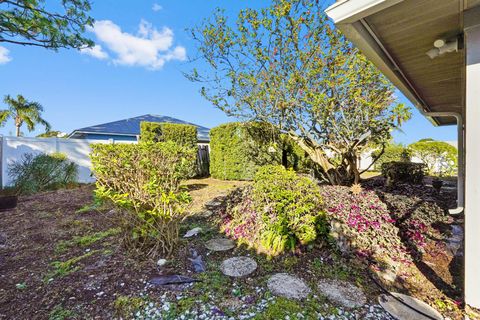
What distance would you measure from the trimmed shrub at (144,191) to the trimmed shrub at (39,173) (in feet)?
21.5

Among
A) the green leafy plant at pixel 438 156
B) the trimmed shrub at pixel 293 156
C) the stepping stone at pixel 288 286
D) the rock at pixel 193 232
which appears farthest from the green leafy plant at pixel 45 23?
the green leafy plant at pixel 438 156

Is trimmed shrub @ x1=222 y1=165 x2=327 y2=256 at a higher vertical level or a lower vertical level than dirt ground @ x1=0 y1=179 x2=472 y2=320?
higher

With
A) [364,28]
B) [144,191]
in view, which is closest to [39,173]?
[144,191]

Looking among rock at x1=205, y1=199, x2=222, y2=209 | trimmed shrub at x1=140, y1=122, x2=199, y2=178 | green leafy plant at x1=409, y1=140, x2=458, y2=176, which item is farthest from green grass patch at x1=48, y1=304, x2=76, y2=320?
green leafy plant at x1=409, y1=140, x2=458, y2=176

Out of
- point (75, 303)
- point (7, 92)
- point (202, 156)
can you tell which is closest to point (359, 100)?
point (75, 303)

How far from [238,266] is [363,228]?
6.22 feet

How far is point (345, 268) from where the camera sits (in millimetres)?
2789

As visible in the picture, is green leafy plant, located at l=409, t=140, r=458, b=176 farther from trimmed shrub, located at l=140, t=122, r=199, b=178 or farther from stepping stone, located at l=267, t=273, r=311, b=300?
stepping stone, located at l=267, t=273, r=311, b=300

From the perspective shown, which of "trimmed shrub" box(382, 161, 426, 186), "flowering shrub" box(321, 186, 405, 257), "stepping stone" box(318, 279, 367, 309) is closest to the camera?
"stepping stone" box(318, 279, 367, 309)

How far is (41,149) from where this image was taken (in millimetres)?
9195

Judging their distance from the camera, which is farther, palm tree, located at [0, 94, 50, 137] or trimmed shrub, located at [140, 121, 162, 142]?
palm tree, located at [0, 94, 50, 137]

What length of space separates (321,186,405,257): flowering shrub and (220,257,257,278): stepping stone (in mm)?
1234

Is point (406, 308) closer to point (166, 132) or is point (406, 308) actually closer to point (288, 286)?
point (288, 286)

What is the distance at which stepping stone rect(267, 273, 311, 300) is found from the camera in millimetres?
2334
